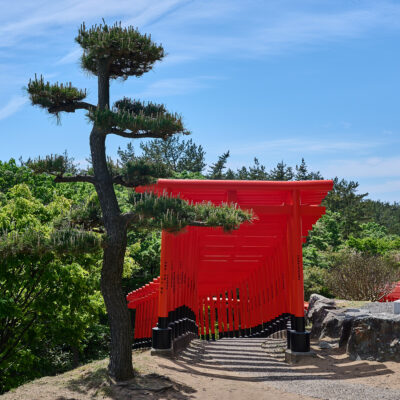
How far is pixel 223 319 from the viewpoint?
12.2 m

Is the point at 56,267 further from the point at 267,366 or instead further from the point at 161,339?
the point at 267,366

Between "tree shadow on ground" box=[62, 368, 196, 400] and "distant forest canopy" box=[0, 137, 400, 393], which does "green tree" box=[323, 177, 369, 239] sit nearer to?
"distant forest canopy" box=[0, 137, 400, 393]

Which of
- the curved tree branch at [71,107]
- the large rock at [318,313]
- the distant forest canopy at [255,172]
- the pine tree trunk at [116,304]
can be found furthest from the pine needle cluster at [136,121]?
the distant forest canopy at [255,172]

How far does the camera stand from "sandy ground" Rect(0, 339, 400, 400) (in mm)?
5578

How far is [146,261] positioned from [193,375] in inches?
538

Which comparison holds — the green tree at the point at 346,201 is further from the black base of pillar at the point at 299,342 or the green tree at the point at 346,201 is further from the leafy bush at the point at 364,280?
the black base of pillar at the point at 299,342

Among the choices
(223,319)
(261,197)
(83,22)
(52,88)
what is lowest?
(223,319)

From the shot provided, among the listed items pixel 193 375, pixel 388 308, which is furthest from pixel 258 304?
pixel 193 375

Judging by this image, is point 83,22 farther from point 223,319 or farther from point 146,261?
point 146,261

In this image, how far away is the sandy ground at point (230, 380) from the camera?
5.58 m

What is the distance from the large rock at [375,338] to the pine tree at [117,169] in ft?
11.2

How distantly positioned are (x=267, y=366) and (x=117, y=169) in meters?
4.37

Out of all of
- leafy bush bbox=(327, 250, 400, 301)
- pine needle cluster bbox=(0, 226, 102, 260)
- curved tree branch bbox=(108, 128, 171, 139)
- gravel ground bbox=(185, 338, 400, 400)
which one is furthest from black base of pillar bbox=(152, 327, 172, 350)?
leafy bush bbox=(327, 250, 400, 301)

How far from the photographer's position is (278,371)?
7.43 m
